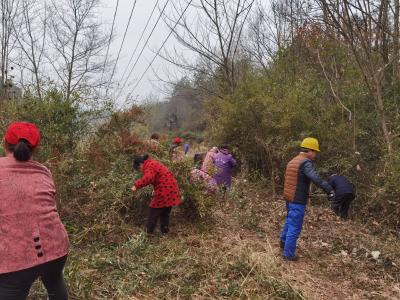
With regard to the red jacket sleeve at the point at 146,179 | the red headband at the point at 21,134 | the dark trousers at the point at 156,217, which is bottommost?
the dark trousers at the point at 156,217

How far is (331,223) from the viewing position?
7.69 meters

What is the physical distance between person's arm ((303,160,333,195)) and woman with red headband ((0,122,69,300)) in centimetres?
345

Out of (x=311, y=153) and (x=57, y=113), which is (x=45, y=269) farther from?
(x=57, y=113)

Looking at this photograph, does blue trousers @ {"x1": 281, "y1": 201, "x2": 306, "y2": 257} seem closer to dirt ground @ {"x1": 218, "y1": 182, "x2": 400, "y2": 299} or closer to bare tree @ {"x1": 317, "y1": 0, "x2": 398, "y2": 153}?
dirt ground @ {"x1": 218, "y1": 182, "x2": 400, "y2": 299}

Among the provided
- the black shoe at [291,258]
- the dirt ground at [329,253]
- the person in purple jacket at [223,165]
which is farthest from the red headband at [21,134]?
the person in purple jacket at [223,165]

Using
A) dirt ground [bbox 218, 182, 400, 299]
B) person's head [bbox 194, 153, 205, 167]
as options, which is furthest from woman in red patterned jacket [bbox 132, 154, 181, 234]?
person's head [bbox 194, 153, 205, 167]

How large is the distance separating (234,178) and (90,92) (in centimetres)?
420

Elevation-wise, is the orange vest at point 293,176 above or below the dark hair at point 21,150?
below

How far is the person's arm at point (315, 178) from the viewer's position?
5.52 meters

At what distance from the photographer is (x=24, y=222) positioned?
9.23 ft

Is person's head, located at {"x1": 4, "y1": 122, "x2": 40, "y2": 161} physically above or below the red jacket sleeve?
above

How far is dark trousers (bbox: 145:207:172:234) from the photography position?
6523 mm

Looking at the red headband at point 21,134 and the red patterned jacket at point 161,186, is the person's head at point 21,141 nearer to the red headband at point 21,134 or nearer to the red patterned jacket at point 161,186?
the red headband at point 21,134

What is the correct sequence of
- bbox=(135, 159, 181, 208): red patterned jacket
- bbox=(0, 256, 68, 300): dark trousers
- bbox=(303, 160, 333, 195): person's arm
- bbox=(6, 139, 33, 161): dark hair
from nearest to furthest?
bbox=(0, 256, 68, 300): dark trousers, bbox=(6, 139, 33, 161): dark hair, bbox=(303, 160, 333, 195): person's arm, bbox=(135, 159, 181, 208): red patterned jacket
